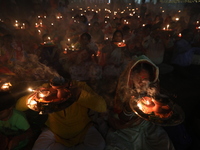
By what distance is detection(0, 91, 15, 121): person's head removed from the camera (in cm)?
238

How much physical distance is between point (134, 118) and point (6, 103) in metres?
2.36

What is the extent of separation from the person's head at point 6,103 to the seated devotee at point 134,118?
1911 mm

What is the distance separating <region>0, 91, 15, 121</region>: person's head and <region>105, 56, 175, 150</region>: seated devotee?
1.91 metres

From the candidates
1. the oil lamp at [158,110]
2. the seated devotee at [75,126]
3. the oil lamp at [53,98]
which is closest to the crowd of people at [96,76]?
the seated devotee at [75,126]

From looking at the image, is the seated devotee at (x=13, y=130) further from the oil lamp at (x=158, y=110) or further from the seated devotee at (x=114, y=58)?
the seated devotee at (x=114, y=58)

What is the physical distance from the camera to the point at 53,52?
6918 mm

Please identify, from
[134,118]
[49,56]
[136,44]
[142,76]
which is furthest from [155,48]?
[134,118]

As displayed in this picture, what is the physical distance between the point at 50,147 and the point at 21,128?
70 centimetres

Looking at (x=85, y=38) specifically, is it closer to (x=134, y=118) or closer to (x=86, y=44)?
(x=86, y=44)

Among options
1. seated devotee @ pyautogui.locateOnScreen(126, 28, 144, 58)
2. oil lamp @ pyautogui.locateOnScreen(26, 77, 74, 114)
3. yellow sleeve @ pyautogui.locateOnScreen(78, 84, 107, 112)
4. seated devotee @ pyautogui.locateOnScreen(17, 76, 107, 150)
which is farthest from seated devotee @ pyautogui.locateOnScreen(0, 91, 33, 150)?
seated devotee @ pyautogui.locateOnScreen(126, 28, 144, 58)

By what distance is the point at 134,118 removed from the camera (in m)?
3.14

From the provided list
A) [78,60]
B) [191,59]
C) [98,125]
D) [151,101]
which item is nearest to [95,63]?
[78,60]

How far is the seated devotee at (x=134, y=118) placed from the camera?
3.10 metres

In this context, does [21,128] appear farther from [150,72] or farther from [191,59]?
[191,59]
